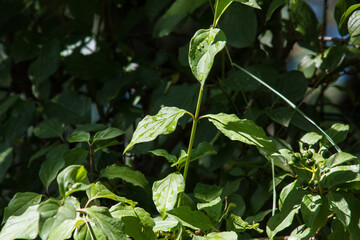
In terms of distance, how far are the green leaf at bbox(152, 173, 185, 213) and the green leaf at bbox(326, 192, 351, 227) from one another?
194 millimetres

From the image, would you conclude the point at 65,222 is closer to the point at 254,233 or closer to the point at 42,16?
the point at 254,233

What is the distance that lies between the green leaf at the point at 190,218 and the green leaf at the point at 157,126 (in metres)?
0.10

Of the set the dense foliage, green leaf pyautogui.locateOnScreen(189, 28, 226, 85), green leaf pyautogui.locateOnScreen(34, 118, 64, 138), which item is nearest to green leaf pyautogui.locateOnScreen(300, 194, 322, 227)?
the dense foliage

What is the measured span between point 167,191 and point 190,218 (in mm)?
46

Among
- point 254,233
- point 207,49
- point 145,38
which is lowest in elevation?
point 254,233

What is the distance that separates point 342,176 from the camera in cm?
60

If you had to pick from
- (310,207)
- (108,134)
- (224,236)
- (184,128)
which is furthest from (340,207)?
(184,128)

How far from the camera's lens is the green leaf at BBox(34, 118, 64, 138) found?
0.86 metres

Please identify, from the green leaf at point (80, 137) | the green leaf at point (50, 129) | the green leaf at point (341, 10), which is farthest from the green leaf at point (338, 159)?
the green leaf at point (50, 129)

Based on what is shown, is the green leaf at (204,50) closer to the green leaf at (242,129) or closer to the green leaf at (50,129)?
the green leaf at (242,129)

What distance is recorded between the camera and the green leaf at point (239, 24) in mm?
862

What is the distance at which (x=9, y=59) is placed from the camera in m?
1.20

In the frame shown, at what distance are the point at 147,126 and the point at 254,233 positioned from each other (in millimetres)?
317

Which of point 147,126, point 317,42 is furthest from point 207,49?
point 317,42
